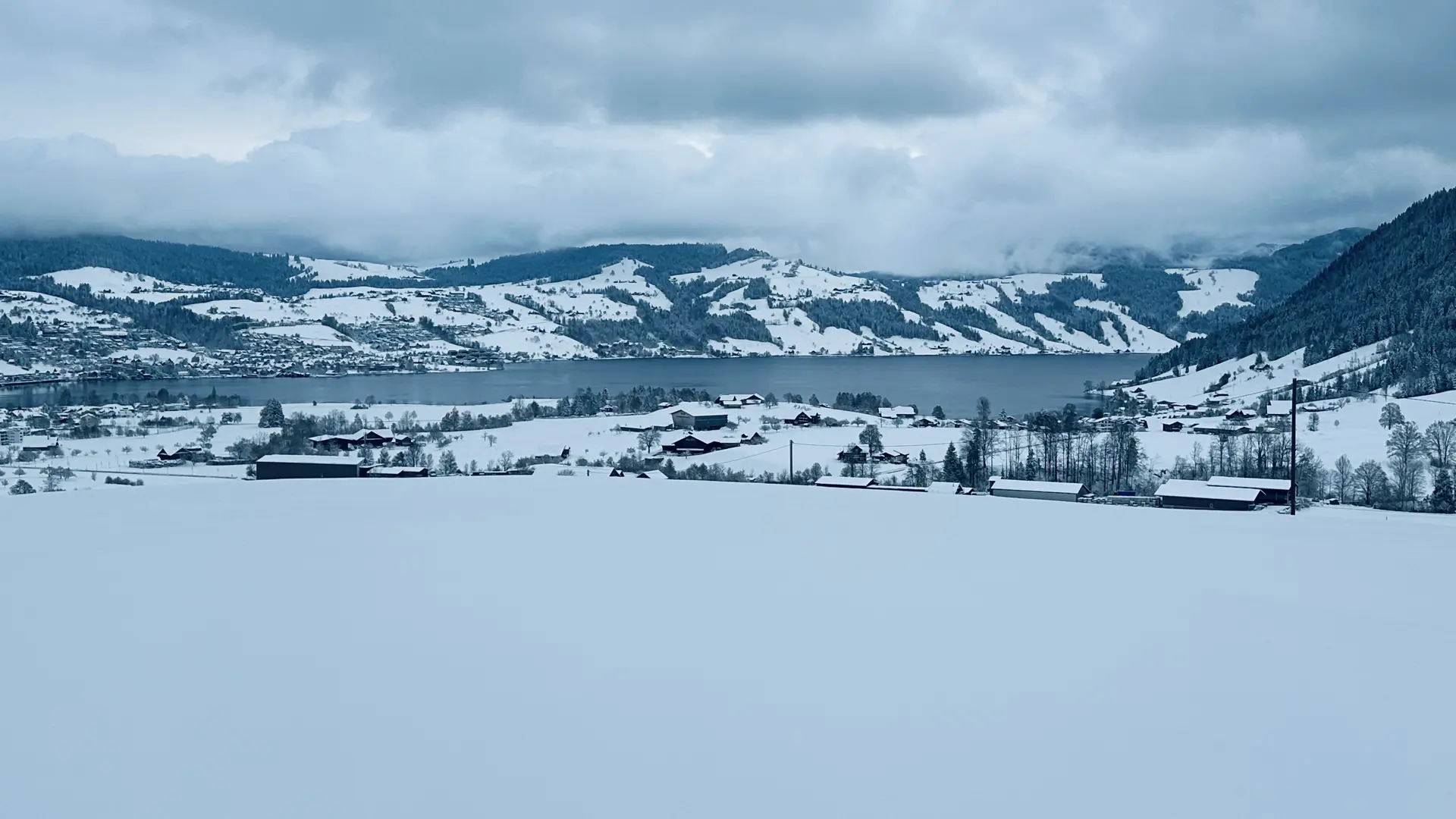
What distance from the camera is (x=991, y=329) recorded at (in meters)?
163

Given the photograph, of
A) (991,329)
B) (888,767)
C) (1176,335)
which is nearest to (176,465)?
(888,767)

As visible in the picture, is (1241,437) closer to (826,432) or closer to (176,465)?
(826,432)

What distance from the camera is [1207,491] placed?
44.0ft

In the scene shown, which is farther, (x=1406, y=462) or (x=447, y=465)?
(x=447, y=465)

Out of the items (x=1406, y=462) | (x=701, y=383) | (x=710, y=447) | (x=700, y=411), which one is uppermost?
(x=701, y=383)

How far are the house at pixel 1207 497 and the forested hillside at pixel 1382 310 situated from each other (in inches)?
1551

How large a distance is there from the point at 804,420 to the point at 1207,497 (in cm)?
2232

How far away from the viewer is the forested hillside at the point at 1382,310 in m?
51.2

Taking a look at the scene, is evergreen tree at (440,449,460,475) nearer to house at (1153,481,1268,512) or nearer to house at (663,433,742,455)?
house at (663,433,742,455)

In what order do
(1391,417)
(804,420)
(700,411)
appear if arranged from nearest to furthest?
(1391,417), (700,411), (804,420)

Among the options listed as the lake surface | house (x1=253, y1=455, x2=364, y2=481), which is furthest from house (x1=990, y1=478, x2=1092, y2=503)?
the lake surface

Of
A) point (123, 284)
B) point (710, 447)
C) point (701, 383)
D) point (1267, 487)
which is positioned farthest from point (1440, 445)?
point (123, 284)

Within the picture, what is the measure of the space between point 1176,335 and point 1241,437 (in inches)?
6396

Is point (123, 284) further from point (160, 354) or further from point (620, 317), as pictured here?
point (620, 317)
